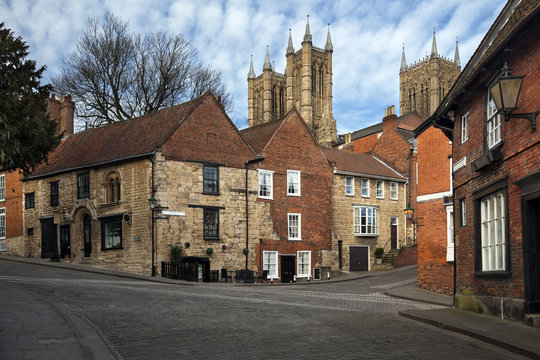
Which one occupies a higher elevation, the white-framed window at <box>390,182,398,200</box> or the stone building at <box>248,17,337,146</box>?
the stone building at <box>248,17,337,146</box>

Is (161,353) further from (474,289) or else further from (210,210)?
(210,210)

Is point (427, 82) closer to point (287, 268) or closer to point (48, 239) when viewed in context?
point (287, 268)

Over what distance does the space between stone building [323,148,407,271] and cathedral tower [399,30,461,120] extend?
69.9 meters

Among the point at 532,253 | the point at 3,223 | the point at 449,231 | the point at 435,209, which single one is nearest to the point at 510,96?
the point at 532,253

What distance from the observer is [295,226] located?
3612 centimetres

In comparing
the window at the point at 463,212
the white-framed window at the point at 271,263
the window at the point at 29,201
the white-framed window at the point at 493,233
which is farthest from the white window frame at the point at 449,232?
the window at the point at 29,201

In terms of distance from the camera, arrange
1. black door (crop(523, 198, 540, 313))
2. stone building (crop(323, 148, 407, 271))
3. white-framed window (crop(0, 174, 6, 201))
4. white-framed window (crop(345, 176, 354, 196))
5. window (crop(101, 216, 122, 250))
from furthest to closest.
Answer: white-framed window (crop(345, 176, 354, 196)) → stone building (crop(323, 148, 407, 271)) → white-framed window (crop(0, 174, 6, 201)) → window (crop(101, 216, 122, 250)) → black door (crop(523, 198, 540, 313))

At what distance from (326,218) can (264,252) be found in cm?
594

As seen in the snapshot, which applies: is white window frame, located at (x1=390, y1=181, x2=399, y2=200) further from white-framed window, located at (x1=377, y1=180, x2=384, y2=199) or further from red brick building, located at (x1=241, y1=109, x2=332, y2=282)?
red brick building, located at (x1=241, y1=109, x2=332, y2=282)

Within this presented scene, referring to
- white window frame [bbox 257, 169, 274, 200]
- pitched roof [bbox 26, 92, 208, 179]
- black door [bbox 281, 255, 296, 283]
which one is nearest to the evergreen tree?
pitched roof [bbox 26, 92, 208, 179]

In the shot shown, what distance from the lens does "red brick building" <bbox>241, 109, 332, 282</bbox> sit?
114 feet

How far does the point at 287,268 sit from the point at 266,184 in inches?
207

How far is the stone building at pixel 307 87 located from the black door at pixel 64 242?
220 ft

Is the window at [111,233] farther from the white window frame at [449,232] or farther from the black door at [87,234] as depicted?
the white window frame at [449,232]
